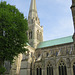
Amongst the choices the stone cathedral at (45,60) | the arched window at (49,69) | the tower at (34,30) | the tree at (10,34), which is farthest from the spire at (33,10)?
the tree at (10,34)

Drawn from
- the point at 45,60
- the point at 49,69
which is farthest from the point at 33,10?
the point at 49,69

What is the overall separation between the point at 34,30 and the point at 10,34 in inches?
1027

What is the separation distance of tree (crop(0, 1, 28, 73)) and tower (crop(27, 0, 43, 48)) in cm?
2281

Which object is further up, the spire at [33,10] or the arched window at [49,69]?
the spire at [33,10]

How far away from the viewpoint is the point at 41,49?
35.3 m

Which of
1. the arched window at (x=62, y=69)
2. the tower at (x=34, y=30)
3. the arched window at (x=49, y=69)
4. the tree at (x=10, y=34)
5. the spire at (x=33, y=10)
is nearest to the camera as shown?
the tree at (x=10, y=34)

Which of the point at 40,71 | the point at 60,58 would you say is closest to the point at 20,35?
the point at 60,58

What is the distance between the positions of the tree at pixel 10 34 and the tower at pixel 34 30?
2281 cm

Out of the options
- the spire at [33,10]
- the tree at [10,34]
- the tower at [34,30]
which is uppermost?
the spire at [33,10]

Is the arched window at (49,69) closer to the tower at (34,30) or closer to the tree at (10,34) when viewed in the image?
the tree at (10,34)

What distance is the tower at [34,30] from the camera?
38.5 metres

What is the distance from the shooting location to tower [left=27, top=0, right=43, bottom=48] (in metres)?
38.5

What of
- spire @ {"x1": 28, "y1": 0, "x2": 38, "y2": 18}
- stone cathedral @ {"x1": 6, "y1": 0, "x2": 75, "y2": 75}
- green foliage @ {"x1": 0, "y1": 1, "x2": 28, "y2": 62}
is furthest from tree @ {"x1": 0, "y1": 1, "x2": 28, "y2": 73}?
spire @ {"x1": 28, "y1": 0, "x2": 38, "y2": 18}

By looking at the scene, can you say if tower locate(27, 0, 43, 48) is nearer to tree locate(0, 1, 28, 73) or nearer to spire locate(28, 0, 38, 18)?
spire locate(28, 0, 38, 18)
